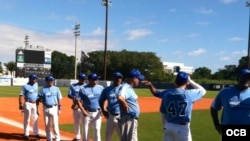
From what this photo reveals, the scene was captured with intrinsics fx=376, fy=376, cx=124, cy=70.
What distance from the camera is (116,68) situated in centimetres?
10312

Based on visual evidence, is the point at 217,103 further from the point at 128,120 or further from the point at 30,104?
the point at 30,104

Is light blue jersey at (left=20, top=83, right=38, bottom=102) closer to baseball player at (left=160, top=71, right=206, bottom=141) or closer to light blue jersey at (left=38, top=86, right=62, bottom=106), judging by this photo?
light blue jersey at (left=38, top=86, right=62, bottom=106)

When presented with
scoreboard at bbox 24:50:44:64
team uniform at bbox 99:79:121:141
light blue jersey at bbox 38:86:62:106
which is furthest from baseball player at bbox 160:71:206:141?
scoreboard at bbox 24:50:44:64

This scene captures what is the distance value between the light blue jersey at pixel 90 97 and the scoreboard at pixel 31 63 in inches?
1935

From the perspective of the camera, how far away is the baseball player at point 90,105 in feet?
29.2

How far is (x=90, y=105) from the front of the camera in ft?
29.5

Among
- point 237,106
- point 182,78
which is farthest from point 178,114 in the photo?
point 237,106

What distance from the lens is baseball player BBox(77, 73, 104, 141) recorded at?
8.91 metres

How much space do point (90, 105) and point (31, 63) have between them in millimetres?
50558

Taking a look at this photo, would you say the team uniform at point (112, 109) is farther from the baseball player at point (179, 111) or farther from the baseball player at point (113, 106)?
the baseball player at point (179, 111)

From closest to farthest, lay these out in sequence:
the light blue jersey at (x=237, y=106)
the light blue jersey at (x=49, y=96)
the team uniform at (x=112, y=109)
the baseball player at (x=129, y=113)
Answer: the light blue jersey at (x=237, y=106)
the baseball player at (x=129, y=113)
the team uniform at (x=112, y=109)
the light blue jersey at (x=49, y=96)

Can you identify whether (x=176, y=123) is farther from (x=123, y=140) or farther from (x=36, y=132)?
(x=36, y=132)

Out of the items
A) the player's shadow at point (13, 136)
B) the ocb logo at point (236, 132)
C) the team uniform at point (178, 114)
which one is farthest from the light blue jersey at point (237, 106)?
the player's shadow at point (13, 136)

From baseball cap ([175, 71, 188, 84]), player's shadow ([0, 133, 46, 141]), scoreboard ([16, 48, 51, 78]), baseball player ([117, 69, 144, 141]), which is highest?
scoreboard ([16, 48, 51, 78])
